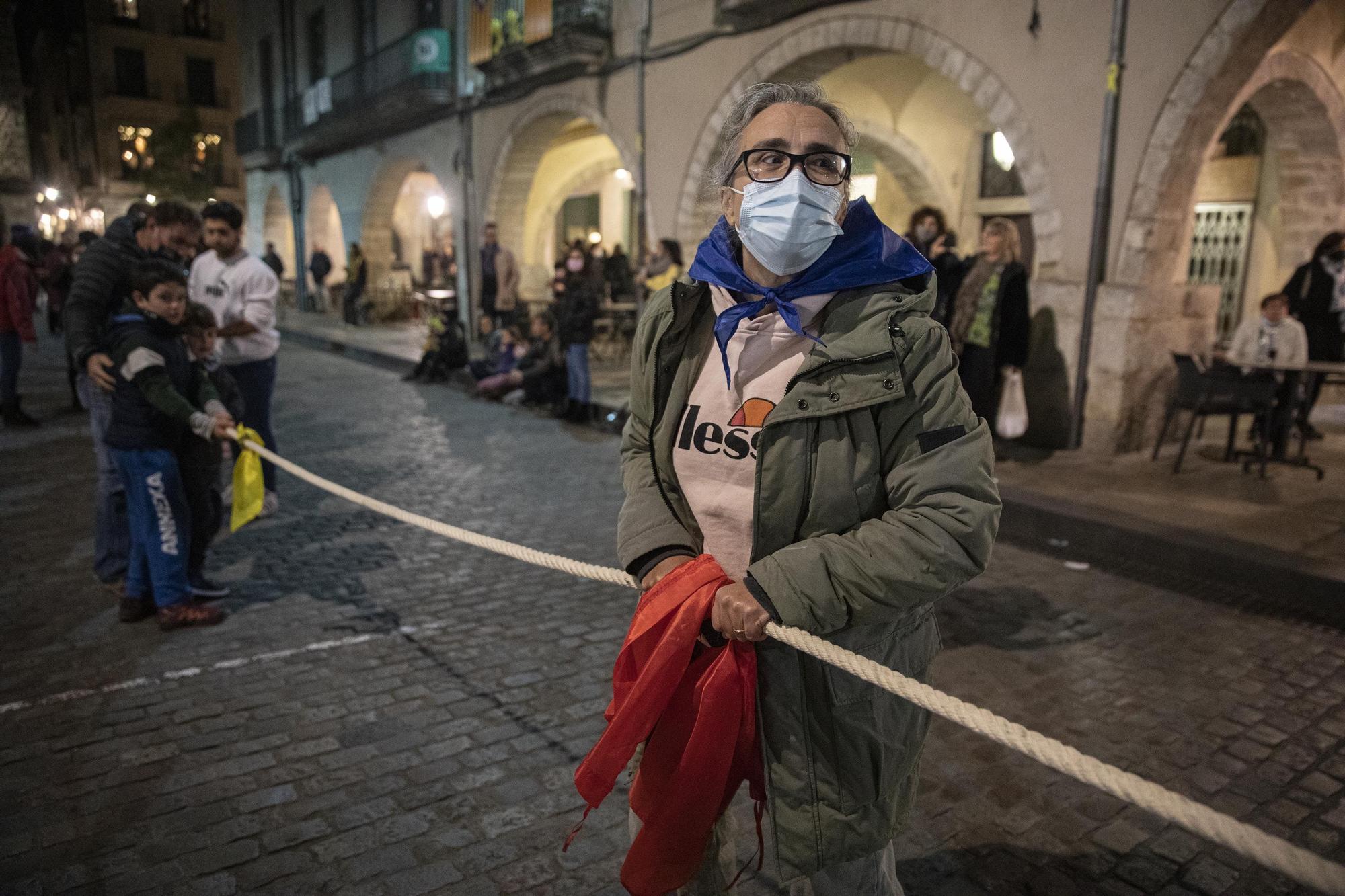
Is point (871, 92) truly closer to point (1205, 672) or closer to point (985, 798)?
point (1205, 672)

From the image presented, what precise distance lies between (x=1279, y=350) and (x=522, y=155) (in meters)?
12.4

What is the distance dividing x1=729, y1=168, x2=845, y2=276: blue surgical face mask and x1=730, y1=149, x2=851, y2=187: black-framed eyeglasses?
19mm

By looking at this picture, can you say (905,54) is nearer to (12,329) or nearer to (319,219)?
(12,329)

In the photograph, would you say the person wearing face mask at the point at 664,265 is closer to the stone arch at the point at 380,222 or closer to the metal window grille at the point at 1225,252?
the metal window grille at the point at 1225,252

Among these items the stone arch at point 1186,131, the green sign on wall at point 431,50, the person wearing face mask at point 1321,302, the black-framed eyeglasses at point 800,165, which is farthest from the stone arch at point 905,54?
the green sign on wall at point 431,50

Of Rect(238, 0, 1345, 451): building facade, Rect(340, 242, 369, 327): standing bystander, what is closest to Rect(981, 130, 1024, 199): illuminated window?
Rect(238, 0, 1345, 451): building facade

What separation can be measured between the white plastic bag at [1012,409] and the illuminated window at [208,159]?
42.6 meters

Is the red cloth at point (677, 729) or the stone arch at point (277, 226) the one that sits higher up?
the stone arch at point (277, 226)

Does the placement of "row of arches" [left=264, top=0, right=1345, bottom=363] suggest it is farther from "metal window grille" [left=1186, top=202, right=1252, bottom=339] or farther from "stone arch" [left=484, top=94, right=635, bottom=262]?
"metal window grille" [left=1186, top=202, right=1252, bottom=339]

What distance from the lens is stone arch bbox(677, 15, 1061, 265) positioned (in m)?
7.81

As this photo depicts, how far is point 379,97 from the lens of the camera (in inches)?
727

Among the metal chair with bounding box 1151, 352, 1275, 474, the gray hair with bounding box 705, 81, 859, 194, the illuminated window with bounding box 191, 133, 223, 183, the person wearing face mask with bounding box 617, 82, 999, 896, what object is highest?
the illuminated window with bounding box 191, 133, 223, 183

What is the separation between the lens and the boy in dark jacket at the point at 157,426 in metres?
4.04

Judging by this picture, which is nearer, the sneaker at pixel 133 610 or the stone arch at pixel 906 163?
the sneaker at pixel 133 610
